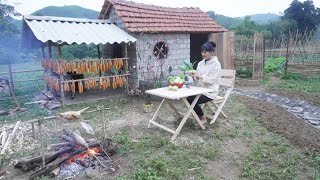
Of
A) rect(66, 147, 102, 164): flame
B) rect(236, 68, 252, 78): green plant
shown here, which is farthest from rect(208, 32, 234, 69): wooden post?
rect(66, 147, 102, 164): flame

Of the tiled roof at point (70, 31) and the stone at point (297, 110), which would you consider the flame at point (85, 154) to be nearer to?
the tiled roof at point (70, 31)

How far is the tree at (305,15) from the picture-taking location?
31828mm

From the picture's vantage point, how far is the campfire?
381 centimetres

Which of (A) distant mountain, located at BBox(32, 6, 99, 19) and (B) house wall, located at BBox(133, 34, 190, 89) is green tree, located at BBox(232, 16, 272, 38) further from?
(A) distant mountain, located at BBox(32, 6, 99, 19)

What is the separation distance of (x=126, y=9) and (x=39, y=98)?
15.0 ft

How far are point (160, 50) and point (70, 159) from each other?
6682 mm

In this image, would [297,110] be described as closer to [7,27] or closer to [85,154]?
[85,154]

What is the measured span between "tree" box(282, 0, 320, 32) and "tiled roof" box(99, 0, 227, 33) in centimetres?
2504

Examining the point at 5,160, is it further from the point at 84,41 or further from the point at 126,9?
the point at 126,9

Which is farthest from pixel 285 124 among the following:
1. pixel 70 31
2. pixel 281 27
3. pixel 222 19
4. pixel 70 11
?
pixel 70 11

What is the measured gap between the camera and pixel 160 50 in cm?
1000

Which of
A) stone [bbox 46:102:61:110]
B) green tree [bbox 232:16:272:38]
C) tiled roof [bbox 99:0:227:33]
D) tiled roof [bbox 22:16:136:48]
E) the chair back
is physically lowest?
stone [bbox 46:102:61:110]

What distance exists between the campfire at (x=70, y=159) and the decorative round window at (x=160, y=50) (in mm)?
6086

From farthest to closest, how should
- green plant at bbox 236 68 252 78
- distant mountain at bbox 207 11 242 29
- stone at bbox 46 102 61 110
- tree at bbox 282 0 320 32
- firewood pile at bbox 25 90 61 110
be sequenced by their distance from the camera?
1. distant mountain at bbox 207 11 242 29
2. tree at bbox 282 0 320 32
3. green plant at bbox 236 68 252 78
4. firewood pile at bbox 25 90 61 110
5. stone at bbox 46 102 61 110
